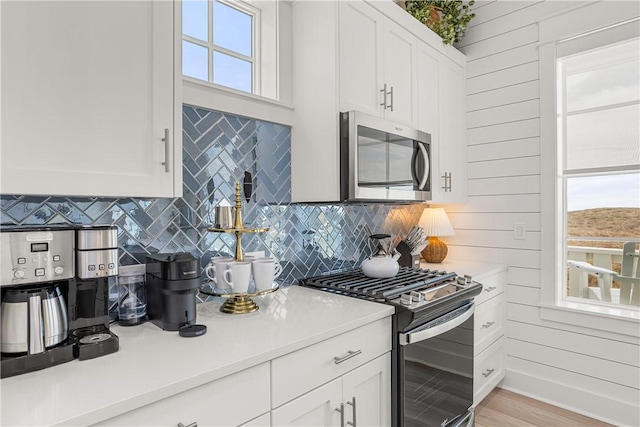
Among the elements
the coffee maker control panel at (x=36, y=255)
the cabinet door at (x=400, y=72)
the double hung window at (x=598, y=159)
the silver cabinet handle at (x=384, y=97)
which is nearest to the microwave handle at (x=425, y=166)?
the cabinet door at (x=400, y=72)

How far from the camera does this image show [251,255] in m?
1.65

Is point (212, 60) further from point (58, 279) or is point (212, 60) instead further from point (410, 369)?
point (410, 369)

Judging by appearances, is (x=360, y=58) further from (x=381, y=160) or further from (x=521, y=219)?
(x=521, y=219)

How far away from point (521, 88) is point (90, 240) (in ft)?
9.53

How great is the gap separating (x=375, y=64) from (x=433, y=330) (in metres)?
1.42

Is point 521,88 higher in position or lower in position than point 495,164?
higher

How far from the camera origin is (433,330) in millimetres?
1591

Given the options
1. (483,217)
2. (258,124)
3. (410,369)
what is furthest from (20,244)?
(483,217)

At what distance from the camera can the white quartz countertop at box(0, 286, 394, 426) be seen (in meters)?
0.74

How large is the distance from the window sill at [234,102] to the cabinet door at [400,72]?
63 cm

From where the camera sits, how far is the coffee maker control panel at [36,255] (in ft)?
2.92

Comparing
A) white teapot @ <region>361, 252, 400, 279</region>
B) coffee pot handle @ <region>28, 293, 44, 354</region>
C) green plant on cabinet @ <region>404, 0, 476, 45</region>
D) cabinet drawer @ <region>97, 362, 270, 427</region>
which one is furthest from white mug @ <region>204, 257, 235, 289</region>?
green plant on cabinet @ <region>404, 0, 476, 45</region>

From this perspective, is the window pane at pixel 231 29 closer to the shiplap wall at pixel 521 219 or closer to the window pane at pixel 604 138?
the shiplap wall at pixel 521 219

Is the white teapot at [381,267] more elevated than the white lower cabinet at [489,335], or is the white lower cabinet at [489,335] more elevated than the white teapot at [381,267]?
the white teapot at [381,267]
